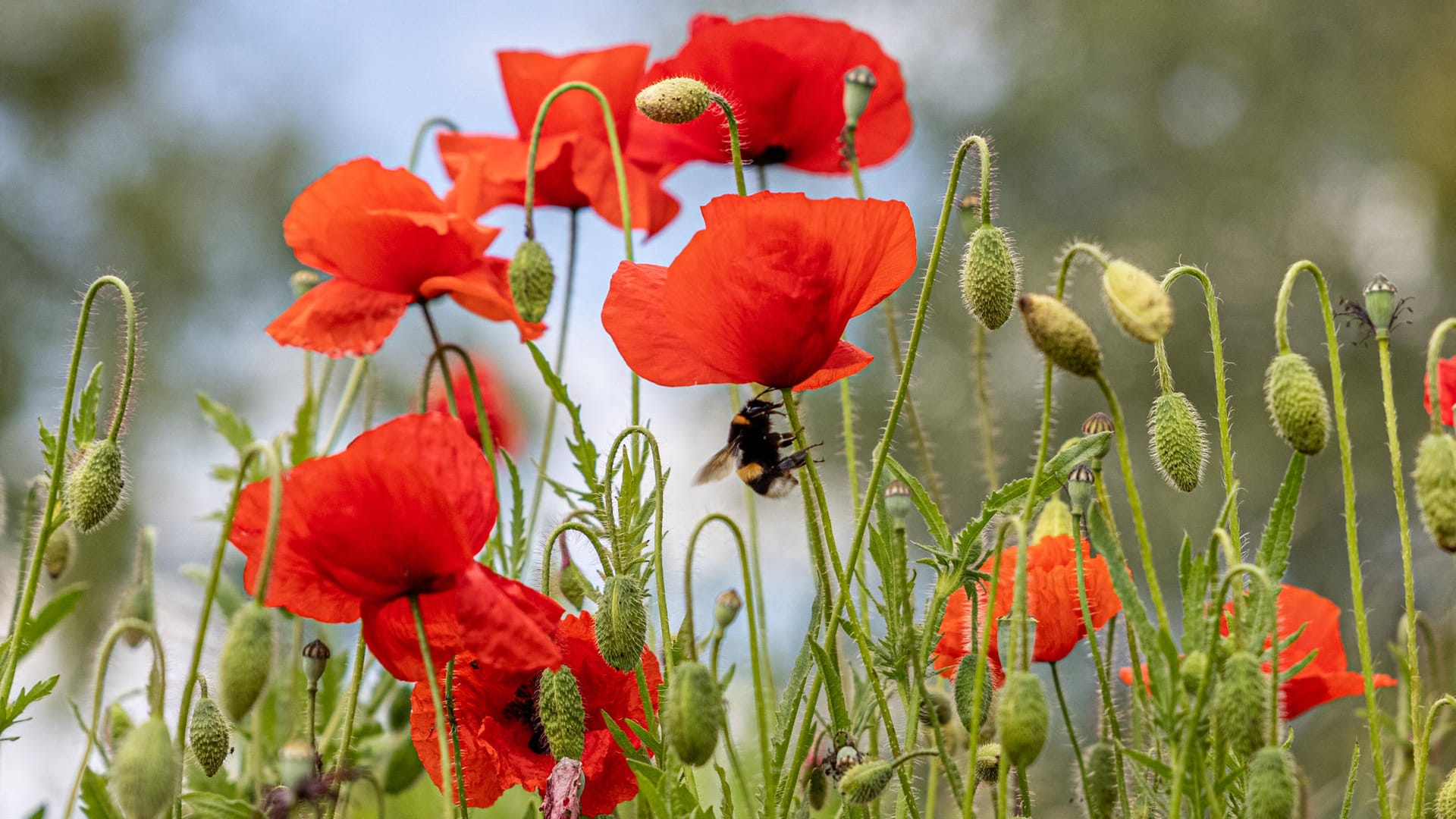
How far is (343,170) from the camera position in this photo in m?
1.34

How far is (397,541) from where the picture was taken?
2.81 ft

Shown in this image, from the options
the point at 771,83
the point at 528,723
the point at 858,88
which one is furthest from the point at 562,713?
the point at 771,83

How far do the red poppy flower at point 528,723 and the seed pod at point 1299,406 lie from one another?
478 millimetres

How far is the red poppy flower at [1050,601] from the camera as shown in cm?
106

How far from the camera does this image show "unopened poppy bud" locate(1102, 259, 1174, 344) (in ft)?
2.38

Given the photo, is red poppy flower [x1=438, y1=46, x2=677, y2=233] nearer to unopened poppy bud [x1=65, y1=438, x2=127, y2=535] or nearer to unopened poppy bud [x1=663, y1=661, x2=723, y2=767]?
unopened poppy bud [x1=65, y1=438, x2=127, y2=535]

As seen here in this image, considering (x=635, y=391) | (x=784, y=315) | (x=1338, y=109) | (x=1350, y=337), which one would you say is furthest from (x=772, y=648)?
(x=1338, y=109)

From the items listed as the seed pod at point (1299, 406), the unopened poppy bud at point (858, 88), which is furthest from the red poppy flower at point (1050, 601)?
the unopened poppy bud at point (858, 88)

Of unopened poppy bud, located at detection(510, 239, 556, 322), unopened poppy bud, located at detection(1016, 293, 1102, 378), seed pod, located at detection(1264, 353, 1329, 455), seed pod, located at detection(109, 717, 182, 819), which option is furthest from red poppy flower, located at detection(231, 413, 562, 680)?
seed pod, located at detection(1264, 353, 1329, 455)

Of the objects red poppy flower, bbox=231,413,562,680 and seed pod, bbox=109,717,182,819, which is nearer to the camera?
seed pod, bbox=109,717,182,819

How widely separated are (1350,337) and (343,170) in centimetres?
672

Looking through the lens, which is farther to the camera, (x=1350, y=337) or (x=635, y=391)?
(x=1350, y=337)

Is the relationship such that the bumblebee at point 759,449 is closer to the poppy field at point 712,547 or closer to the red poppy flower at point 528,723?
the poppy field at point 712,547

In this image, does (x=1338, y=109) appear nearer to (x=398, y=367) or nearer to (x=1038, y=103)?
(x=1038, y=103)
